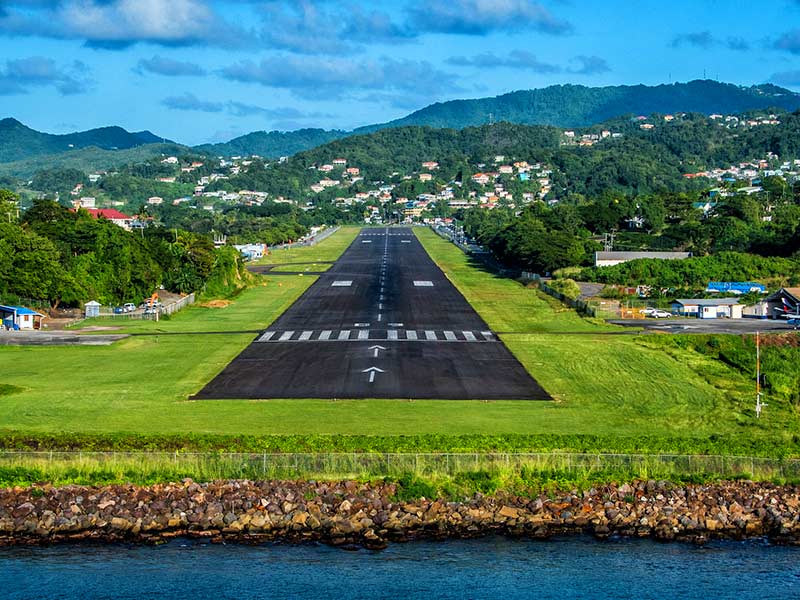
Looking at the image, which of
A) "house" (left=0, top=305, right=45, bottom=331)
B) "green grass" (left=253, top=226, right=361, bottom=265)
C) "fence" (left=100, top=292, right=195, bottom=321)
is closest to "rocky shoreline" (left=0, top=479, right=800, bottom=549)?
"house" (left=0, top=305, right=45, bottom=331)

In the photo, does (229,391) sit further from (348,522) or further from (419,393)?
(348,522)

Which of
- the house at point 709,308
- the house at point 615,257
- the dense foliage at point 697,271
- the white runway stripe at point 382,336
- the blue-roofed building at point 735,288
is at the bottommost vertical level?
the white runway stripe at point 382,336

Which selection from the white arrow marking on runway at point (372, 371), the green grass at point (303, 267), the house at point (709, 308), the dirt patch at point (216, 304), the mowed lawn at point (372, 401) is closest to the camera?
the mowed lawn at point (372, 401)

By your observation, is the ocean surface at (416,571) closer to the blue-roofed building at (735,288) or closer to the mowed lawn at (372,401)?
the mowed lawn at (372,401)

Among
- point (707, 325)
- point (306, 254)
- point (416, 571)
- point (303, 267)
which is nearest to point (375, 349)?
point (707, 325)

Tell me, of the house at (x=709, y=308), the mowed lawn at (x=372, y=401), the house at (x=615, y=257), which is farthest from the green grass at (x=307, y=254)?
the mowed lawn at (x=372, y=401)

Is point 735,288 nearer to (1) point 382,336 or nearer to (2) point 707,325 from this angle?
(2) point 707,325
